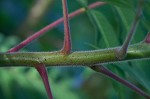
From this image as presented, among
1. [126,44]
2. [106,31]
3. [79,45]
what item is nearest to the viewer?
[126,44]

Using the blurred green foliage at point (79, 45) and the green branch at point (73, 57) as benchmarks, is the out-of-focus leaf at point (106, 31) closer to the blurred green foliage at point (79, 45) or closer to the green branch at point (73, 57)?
the blurred green foliage at point (79, 45)

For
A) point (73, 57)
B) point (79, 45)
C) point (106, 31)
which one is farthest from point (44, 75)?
point (79, 45)

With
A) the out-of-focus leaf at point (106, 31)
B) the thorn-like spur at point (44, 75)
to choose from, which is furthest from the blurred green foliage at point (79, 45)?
the thorn-like spur at point (44, 75)

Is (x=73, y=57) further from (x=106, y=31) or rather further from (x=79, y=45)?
(x=79, y=45)

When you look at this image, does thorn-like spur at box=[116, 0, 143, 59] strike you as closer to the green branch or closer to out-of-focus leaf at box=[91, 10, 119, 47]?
the green branch

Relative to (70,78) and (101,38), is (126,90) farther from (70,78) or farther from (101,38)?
(70,78)

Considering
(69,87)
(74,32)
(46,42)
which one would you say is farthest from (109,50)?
(74,32)

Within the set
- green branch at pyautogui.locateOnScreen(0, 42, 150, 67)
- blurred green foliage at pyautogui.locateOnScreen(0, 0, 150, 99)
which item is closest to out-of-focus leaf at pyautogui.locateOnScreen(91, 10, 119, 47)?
blurred green foliage at pyautogui.locateOnScreen(0, 0, 150, 99)
